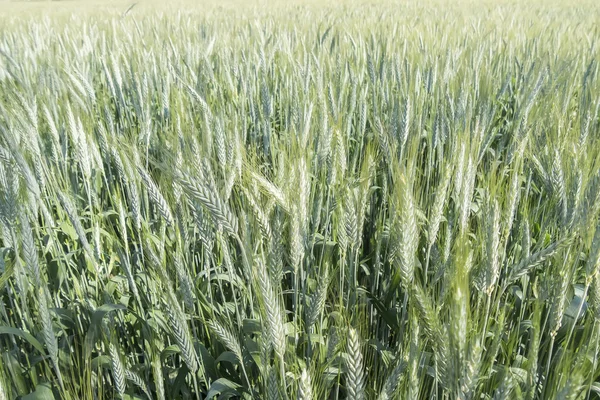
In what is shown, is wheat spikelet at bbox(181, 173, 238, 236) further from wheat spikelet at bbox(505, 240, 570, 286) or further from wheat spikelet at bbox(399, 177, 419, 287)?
wheat spikelet at bbox(505, 240, 570, 286)

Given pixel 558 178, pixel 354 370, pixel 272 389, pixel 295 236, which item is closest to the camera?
pixel 354 370

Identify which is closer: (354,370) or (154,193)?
(354,370)

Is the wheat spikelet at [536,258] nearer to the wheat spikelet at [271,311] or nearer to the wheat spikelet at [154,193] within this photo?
the wheat spikelet at [271,311]

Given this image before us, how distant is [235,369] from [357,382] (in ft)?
1.92

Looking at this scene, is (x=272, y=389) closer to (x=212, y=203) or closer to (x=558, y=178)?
(x=212, y=203)

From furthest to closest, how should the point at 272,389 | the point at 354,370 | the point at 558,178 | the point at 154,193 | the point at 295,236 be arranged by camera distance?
the point at 558,178 → the point at 154,193 → the point at 295,236 → the point at 272,389 → the point at 354,370

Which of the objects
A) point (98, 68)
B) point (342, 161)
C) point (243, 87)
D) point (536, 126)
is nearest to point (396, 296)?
point (342, 161)

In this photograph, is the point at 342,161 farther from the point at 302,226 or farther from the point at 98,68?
the point at 98,68

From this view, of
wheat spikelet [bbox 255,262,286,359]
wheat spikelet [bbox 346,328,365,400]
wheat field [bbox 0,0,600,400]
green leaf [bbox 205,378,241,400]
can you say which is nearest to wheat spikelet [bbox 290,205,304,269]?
wheat field [bbox 0,0,600,400]

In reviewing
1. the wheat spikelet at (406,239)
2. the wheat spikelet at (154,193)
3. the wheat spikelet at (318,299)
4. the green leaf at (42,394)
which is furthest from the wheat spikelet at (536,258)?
the green leaf at (42,394)

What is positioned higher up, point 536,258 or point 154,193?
point 154,193

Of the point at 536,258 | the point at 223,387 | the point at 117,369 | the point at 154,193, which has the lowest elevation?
the point at 223,387

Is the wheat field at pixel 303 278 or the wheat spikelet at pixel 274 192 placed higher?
the wheat spikelet at pixel 274 192

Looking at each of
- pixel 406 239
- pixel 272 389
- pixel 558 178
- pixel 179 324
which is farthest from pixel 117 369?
pixel 558 178
